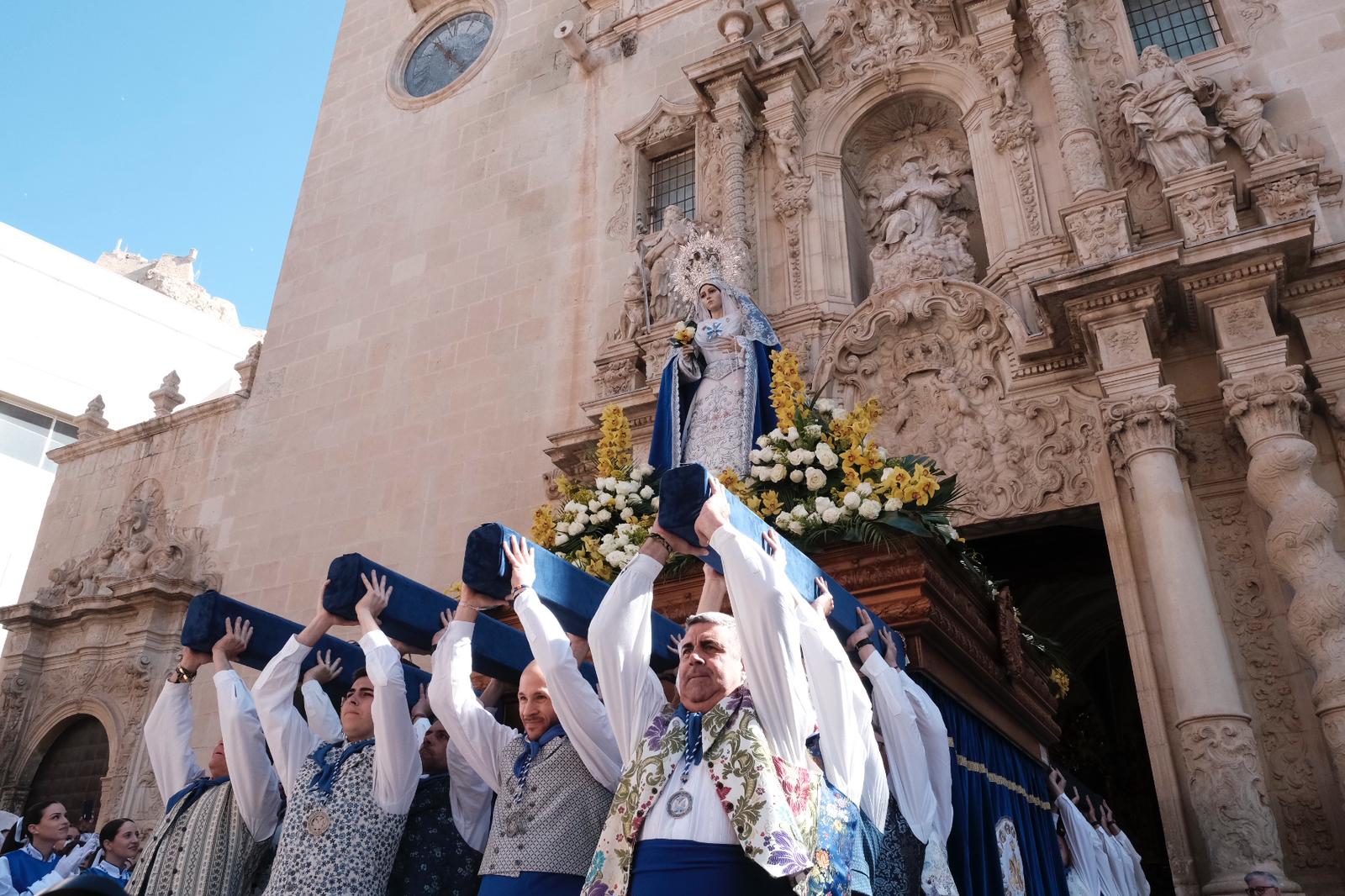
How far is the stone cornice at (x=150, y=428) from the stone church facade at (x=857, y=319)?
0.10m

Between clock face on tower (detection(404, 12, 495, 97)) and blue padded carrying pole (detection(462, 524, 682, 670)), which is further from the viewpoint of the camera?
clock face on tower (detection(404, 12, 495, 97))

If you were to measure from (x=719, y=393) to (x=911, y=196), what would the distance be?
5418 mm

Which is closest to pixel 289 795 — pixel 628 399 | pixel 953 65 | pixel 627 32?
pixel 628 399

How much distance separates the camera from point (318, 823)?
3.58 meters

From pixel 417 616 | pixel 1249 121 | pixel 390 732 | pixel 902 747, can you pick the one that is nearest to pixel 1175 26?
pixel 1249 121

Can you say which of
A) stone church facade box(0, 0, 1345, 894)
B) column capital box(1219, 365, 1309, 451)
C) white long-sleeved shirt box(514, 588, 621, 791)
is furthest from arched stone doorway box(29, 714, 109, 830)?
column capital box(1219, 365, 1309, 451)

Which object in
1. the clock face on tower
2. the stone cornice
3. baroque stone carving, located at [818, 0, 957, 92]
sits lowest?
the stone cornice

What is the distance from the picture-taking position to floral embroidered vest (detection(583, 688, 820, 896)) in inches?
98.2

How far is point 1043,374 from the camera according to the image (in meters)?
9.02

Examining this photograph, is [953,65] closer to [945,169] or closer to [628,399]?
[945,169]

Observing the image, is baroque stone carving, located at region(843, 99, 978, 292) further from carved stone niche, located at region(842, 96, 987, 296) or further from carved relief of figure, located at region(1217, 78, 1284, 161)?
carved relief of figure, located at region(1217, 78, 1284, 161)

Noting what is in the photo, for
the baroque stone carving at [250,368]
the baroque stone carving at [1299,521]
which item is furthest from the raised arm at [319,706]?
the baroque stone carving at [250,368]

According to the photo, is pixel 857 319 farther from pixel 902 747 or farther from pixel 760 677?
pixel 760 677

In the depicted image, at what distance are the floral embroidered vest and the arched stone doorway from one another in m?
12.0
